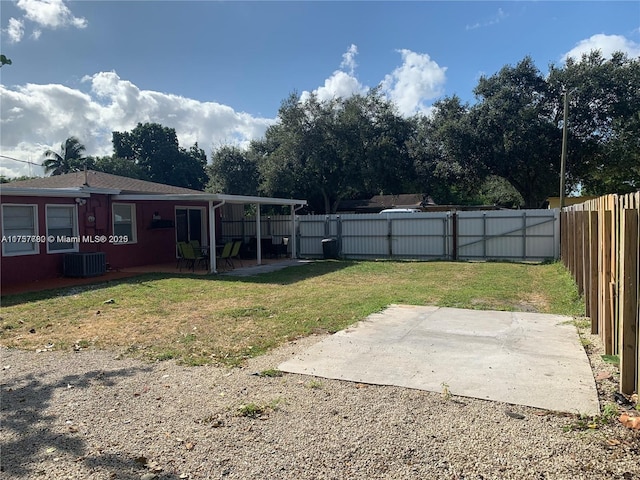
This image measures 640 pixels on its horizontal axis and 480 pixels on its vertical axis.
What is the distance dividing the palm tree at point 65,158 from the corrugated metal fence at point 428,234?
35.2 meters

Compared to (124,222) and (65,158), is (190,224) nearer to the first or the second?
(124,222)

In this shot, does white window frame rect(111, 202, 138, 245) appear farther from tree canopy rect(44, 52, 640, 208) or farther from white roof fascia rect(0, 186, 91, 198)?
tree canopy rect(44, 52, 640, 208)

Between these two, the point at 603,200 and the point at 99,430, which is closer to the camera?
the point at 99,430

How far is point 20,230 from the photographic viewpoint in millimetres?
11992

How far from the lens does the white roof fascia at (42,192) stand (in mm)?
10888

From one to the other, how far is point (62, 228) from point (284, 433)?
12.2 m

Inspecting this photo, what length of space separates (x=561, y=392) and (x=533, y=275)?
9.53 meters

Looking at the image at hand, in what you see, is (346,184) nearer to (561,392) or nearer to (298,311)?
(298,311)

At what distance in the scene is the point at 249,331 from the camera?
6566mm

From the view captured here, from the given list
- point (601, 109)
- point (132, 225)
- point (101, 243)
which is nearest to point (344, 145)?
point (601, 109)

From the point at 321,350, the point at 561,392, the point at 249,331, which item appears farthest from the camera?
the point at 249,331

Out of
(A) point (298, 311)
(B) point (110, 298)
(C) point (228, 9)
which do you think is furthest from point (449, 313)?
(C) point (228, 9)

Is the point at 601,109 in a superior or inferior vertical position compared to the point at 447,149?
superior

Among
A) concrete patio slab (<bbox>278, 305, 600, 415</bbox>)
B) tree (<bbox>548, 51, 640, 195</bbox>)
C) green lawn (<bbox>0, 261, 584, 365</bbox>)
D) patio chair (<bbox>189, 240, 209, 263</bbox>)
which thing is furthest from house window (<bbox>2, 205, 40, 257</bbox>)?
tree (<bbox>548, 51, 640, 195</bbox>)
